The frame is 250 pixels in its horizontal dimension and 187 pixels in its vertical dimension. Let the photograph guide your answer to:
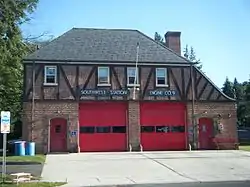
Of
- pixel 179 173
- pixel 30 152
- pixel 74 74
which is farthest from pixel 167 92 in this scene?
pixel 179 173

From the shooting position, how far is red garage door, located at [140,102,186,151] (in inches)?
1292

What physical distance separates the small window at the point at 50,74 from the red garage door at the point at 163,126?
22.9 ft

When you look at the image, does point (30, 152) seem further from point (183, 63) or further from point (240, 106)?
point (240, 106)

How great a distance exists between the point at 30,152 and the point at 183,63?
1374 centimetres

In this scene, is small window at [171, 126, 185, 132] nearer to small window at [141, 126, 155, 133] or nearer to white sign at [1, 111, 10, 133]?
small window at [141, 126, 155, 133]

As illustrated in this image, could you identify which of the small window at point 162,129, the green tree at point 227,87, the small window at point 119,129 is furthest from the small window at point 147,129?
the green tree at point 227,87

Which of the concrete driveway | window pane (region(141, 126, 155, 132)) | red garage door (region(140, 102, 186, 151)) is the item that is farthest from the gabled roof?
the concrete driveway

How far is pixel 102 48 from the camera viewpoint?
113ft

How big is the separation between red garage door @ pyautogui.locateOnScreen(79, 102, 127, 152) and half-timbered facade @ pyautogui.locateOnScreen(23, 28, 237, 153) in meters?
0.07

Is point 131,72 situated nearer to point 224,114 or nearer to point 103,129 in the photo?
point 103,129

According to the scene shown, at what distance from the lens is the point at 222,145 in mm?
33406

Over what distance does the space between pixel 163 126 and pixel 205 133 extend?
344cm

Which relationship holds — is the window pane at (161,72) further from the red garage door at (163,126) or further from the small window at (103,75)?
the small window at (103,75)

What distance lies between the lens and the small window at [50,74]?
31984 millimetres
